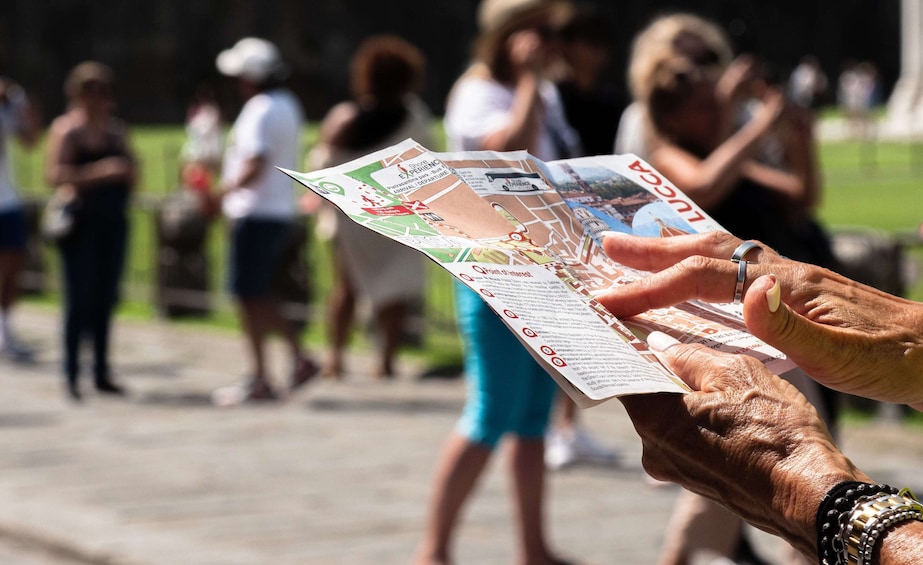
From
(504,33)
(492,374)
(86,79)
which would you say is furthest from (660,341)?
(86,79)

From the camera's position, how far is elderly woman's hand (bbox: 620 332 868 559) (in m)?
1.75

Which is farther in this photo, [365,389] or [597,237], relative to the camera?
[365,389]

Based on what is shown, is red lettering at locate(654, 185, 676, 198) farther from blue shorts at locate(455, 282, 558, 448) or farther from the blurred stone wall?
the blurred stone wall

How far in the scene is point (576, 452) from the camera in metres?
6.27

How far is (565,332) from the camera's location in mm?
1718

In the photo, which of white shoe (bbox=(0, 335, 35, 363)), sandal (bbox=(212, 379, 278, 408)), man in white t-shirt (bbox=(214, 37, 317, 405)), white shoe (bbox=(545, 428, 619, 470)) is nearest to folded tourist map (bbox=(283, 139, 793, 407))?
white shoe (bbox=(545, 428, 619, 470))

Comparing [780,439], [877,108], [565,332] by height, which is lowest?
[877,108]

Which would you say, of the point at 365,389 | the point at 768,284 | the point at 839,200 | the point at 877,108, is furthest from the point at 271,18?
the point at 768,284

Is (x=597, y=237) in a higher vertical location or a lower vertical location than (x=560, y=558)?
higher

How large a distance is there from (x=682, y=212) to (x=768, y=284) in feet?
1.20

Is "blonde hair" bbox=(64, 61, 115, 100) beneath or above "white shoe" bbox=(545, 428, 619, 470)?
above

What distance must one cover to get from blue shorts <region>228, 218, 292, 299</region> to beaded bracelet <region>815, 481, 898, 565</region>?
634 cm

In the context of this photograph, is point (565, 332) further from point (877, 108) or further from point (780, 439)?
point (877, 108)

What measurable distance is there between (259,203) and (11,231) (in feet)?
8.96
